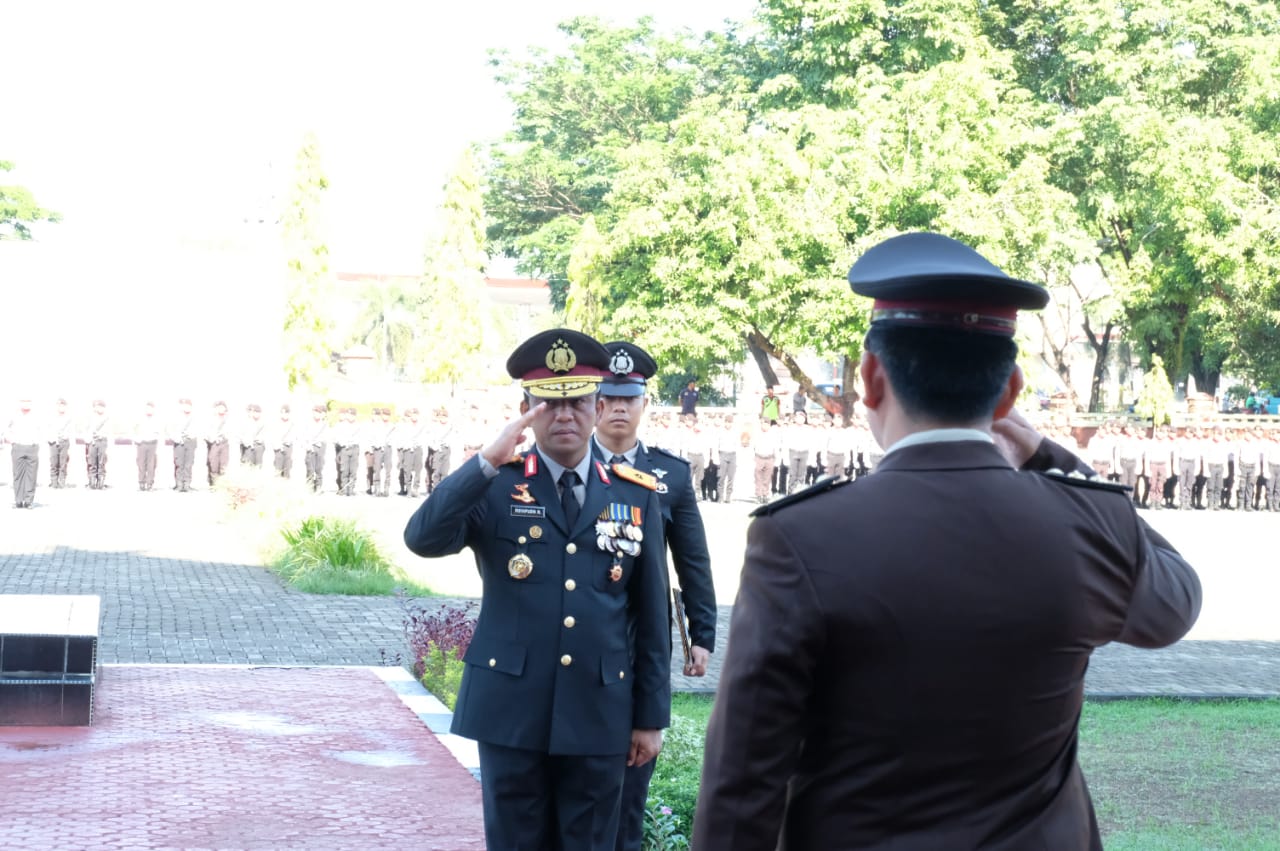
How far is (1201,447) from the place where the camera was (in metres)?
30.0

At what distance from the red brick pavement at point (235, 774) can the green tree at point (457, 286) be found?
3089 centimetres

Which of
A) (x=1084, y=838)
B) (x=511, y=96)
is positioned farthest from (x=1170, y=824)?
(x=511, y=96)

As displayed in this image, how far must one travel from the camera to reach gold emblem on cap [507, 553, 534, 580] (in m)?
4.31

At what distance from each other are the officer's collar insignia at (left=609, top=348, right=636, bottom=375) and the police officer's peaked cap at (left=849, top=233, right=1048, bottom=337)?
353cm

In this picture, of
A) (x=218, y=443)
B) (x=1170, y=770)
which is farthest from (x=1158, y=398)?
(x=1170, y=770)

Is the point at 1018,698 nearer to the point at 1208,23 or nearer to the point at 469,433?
the point at 469,433

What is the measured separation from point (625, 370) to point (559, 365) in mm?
1426

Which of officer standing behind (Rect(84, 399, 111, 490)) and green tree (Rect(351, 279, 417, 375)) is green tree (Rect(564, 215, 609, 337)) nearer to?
officer standing behind (Rect(84, 399, 111, 490))

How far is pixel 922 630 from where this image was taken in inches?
82.2

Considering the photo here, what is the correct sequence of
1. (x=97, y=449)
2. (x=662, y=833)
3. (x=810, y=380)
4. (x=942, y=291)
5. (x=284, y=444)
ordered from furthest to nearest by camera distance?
1. (x=810, y=380)
2. (x=284, y=444)
3. (x=97, y=449)
4. (x=662, y=833)
5. (x=942, y=291)

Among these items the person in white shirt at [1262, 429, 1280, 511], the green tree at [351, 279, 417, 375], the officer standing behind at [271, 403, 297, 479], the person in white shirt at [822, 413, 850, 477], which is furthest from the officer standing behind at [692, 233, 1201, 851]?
the green tree at [351, 279, 417, 375]

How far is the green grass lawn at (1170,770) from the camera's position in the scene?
6895 millimetres

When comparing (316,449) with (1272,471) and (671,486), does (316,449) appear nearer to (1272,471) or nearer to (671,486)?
(1272,471)

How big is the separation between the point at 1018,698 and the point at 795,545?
387 mm
